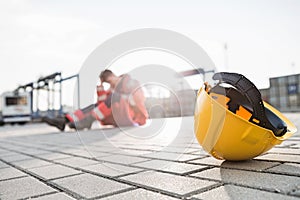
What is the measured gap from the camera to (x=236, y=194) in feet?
4.33

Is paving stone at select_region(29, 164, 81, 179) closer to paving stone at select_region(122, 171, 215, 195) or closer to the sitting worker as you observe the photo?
paving stone at select_region(122, 171, 215, 195)

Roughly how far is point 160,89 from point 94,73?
1253 mm

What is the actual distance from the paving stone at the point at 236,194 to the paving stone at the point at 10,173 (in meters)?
1.50

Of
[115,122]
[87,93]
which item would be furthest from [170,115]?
[87,93]

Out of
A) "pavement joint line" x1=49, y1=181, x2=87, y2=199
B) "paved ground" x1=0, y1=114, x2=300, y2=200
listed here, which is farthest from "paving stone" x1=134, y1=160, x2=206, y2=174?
"pavement joint line" x1=49, y1=181, x2=87, y2=199

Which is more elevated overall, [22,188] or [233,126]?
[233,126]

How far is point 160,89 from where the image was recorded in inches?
166

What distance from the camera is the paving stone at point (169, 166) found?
197 centimetres

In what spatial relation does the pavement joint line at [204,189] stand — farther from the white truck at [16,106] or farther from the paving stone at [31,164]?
the white truck at [16,106]

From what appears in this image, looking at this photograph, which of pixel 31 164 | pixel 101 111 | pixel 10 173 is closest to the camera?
pixel 10 173

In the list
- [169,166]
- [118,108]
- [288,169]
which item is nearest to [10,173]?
[169,166]

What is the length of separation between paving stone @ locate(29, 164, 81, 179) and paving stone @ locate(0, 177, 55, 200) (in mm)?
120

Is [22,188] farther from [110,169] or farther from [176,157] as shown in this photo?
[176,157]

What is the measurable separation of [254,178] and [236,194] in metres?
0.32
